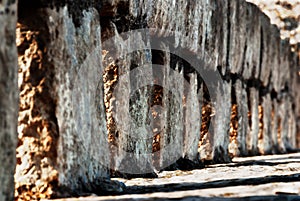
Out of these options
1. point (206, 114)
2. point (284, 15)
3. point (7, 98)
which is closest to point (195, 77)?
point (206, 114)

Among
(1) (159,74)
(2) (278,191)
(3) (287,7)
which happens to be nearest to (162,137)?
(1) (159,74)

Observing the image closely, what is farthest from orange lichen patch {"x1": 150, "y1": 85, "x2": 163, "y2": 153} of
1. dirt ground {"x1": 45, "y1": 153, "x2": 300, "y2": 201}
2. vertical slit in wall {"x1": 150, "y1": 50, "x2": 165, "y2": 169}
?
dirt ground {"x1": 45, "y1": 153, "x2": 300, "y2": 201}

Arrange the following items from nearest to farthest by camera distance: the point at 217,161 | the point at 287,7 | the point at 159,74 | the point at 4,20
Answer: the point at 4,20
the point at 159,74
the point at 217,161
the point at 287,7

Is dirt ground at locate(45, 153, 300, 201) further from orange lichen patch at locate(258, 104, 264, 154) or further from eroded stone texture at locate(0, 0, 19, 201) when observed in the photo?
orange lichen patch at locate(258, 104, 264, 154)

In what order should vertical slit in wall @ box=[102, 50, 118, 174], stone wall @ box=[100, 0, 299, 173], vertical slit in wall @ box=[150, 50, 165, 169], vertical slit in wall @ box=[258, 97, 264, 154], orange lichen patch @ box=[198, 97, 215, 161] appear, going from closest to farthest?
1. vertical slit in wall @ box=[102, 50, 118, 174]
2. stone wall @ box=[100, 0, 299, 173]
3. vertical slit in wall @ box=[150, 50, 165, 169]
4. orange lichen patch @ box=[198, 97, 215, 161]
5. vertical slit in wall @ box=[258, 97, 264, 154]

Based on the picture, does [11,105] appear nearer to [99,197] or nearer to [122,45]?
[99,197]

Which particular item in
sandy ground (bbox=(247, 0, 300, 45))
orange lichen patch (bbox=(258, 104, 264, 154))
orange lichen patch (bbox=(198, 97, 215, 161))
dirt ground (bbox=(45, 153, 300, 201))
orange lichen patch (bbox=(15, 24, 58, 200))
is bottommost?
dirt ground (bbox=(45, 153, 300, 201))

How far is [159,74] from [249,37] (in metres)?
6.28

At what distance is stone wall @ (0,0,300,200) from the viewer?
19.1ft

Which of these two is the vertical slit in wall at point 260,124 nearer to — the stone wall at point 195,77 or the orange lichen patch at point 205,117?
the stone wall at point 195,77

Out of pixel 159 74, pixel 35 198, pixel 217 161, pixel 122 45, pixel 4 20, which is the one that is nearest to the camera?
pixel 4 20

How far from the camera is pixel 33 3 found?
5.91 m

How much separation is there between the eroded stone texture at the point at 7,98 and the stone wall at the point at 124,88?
2.6 inches

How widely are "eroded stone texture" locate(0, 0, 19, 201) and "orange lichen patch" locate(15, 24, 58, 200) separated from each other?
0.71m
